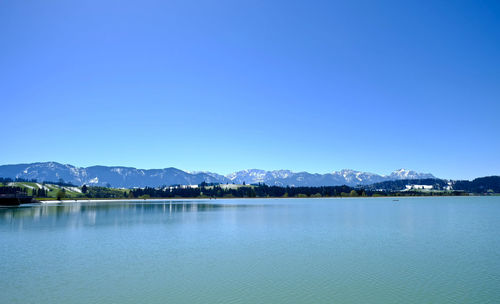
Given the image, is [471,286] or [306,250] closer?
[471,286]

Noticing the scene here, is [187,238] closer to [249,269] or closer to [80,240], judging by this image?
[80,240]

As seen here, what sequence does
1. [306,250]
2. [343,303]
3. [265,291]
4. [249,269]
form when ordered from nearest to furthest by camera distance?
[343,303], [265,291], [249,269], [306,250]

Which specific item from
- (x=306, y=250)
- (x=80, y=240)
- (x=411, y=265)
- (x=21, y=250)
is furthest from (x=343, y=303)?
(x=80, y=240)

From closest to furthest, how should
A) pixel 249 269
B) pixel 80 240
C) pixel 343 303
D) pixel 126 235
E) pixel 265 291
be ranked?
pixel 343 303, pixel 265 291, pixel 249 269, pixel 80 240, pixel 126 235

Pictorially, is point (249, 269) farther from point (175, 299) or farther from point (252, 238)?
point (252, 238)

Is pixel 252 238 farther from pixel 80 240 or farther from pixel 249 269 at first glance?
pixel 80 240

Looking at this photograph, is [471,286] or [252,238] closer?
[471,286]

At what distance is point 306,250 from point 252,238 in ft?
48.7

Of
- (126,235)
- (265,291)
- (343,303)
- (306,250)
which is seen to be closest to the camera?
(343,303)

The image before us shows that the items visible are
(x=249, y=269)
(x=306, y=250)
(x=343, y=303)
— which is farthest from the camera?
(x=306, y=250)

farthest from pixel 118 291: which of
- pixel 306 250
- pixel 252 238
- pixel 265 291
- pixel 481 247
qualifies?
pixel 481 247

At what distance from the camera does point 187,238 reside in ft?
187

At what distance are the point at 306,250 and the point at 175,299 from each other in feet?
78.0

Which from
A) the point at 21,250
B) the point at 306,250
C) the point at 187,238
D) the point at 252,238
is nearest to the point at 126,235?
the point at 187,238
